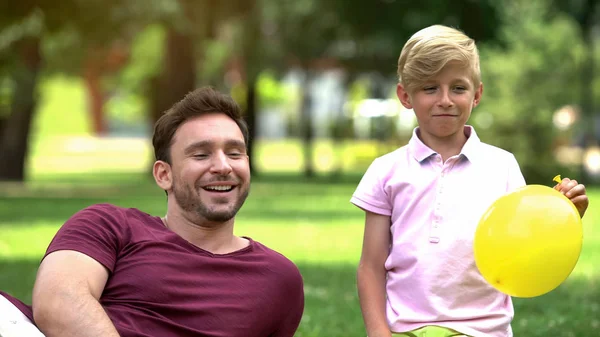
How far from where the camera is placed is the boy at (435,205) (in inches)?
163

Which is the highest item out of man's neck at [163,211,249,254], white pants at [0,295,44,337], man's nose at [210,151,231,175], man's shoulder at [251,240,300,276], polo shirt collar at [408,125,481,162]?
polo shirt collar at [408,125,481,162]

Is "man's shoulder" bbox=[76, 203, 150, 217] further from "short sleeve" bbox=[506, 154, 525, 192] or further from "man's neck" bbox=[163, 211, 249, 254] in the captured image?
"short sleeve" bbox=[506, 154, 525, 192]

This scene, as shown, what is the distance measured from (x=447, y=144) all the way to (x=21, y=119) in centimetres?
2889

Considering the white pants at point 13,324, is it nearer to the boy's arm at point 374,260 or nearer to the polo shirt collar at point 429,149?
the boy's arm at point 374,260

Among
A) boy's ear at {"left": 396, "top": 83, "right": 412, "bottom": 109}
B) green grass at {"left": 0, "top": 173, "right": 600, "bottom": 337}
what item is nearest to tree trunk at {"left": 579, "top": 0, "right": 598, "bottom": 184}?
green grass at {"left": 0, "top": 173, "right": 600, "bottom": 337}

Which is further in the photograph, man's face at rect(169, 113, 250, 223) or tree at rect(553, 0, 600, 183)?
tree at rect(553, 0, 600, 183)

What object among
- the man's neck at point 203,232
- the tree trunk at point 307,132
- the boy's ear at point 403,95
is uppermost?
the boy's ear at point 403,95

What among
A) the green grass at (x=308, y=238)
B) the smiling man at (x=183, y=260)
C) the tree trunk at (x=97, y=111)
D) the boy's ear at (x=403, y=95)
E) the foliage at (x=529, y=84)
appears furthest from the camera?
the tree trunk at (x=97, y=111)

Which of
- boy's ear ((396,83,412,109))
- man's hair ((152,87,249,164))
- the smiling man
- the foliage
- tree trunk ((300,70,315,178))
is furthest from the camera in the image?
tree trunk ((300,70,315,178))

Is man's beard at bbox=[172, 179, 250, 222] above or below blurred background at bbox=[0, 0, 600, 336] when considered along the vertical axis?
above

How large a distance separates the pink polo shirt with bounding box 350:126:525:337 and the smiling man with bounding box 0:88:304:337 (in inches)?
16.6

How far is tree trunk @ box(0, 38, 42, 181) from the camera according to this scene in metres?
30.1

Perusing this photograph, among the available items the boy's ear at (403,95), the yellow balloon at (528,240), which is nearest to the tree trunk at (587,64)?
the boy's ear at (403,95)

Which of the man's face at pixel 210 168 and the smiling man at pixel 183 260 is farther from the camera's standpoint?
the man's face at pixel 210 168
